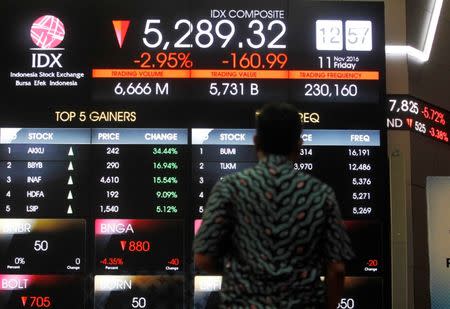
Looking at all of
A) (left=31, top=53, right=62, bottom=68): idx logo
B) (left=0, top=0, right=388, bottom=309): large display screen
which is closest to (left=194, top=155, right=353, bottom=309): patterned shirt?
(left=0, top=0, right=388, bottom=309): large display screen

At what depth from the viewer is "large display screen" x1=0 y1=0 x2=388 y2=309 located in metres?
5.30

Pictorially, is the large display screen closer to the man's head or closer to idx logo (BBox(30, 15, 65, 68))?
idx logo (BBox(30, 15, 65, 68))

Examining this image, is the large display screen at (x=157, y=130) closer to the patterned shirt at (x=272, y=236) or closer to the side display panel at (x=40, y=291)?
the side display panel at (x=40, y=291)

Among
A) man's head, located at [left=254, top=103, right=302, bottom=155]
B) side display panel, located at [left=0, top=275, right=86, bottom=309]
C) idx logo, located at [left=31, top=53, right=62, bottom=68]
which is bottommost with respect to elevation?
side display panel, located at [left=0, top=275, right=86, bottom=309]

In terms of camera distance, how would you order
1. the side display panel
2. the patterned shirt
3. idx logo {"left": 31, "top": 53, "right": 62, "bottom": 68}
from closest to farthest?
the patterned shirt, the side display panel, idx logo {"left": 31, "top": 53, "right": 62, "bottom": 68}

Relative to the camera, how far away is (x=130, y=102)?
5.46 m

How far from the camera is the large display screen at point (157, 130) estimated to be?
5305 mm

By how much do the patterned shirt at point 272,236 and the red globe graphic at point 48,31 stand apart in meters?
3.32

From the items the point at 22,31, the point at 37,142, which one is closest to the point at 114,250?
the point at 37,142

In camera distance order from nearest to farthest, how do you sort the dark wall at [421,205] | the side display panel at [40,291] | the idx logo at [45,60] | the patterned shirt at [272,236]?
the patterned shirt at [272,236] → the side display panel at [40,291] → the idx logo at [45,60] → the dark wall at [421,205]

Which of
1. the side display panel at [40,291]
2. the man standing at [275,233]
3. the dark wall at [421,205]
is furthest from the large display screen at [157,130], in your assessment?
the man standing at [275,233]

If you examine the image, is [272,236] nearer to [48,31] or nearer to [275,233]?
[275,233]

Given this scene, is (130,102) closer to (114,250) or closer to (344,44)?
(114,250)

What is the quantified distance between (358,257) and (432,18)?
7.84ft
